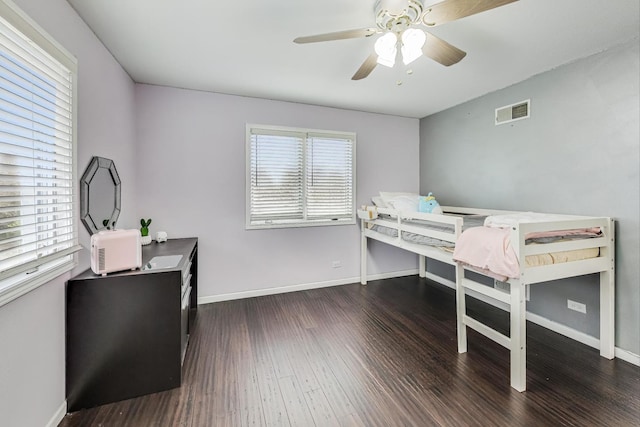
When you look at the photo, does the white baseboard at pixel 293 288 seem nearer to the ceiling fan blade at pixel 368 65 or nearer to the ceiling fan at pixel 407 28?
the ceiling fan blade at pixel 368 65

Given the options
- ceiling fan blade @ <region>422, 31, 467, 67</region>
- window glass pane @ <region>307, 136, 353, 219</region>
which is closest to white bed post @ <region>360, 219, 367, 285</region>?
window glass pane @ <region>307, 136, 353, 219</region>

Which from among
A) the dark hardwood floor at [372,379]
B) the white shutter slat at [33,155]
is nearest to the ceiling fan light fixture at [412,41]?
the white shutter slat at [33,155]

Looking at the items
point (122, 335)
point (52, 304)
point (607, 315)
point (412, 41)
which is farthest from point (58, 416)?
point (607, 315)

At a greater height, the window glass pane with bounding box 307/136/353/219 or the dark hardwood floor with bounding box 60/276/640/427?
the window glass pane with bounding box 307/136/353/219

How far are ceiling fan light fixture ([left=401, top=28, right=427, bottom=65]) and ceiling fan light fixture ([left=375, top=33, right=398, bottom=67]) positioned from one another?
0.06 meters

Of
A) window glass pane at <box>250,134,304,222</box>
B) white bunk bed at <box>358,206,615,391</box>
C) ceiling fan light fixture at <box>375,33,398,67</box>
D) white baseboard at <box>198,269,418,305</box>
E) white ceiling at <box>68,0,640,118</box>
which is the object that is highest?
white ceiling at <box>68,0,640,118</box>

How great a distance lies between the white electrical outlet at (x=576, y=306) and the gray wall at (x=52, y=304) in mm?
3776

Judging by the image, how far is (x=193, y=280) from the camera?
3.01m

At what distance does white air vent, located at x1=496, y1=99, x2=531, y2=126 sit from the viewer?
274 centimetres

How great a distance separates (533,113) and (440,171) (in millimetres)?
1302

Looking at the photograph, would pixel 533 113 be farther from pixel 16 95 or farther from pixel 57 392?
pixel 57 392

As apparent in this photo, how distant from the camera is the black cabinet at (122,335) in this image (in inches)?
64.4

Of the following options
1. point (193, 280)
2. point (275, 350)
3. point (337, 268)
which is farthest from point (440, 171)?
point (193, 280)

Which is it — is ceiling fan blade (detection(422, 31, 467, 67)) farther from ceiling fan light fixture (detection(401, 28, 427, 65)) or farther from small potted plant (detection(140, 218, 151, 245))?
small potted plant (detection(140, 218, 151, 245))
